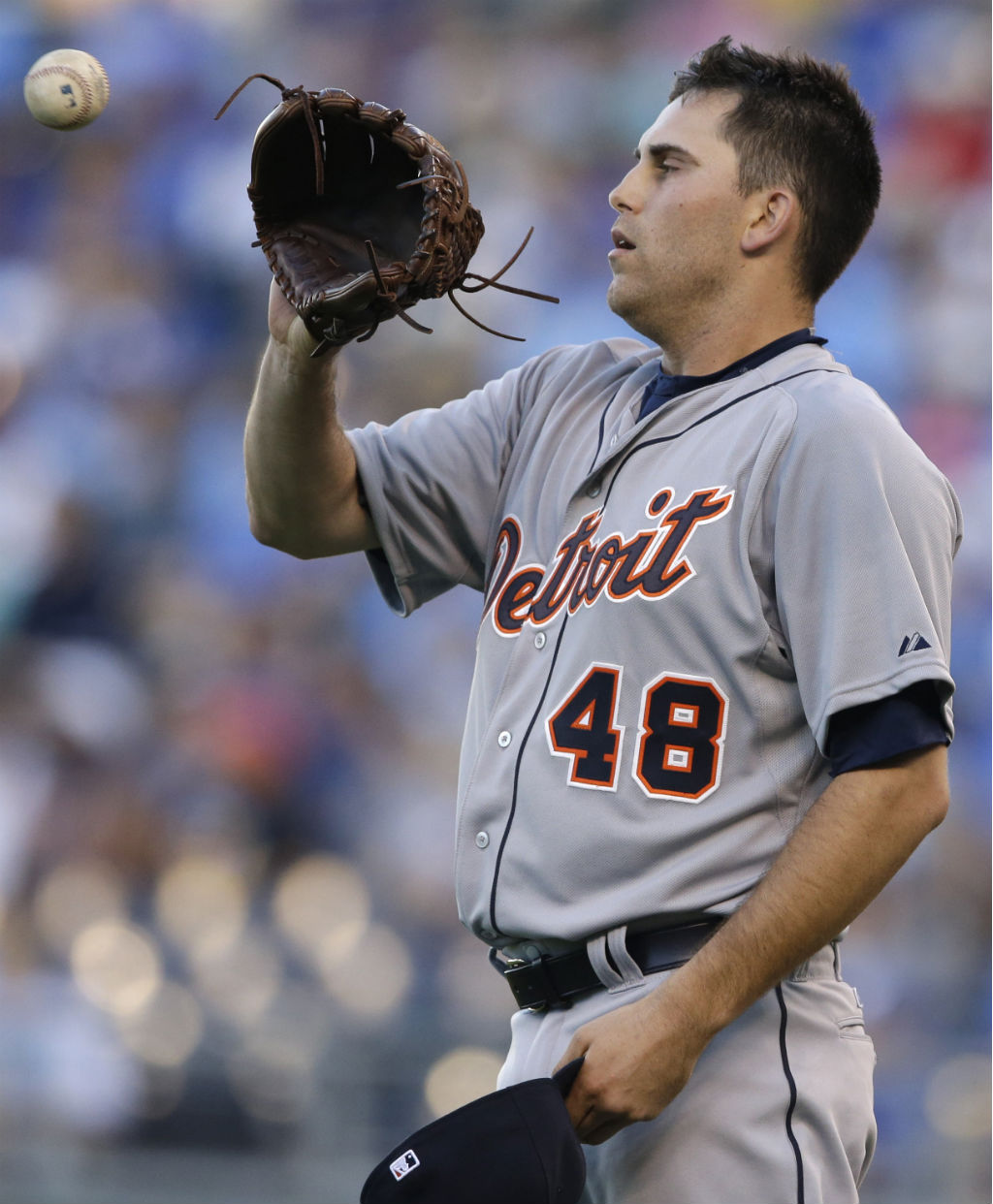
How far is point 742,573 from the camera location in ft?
5.05

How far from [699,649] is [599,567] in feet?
0.57

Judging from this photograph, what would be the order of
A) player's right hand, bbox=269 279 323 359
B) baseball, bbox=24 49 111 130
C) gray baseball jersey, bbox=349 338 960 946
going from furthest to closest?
1. baseball, bbox=24 49 111 130
2. player's right hand, bbox=269 279 323 359
3. gray baseball jersey, bbox=349 338 960 946

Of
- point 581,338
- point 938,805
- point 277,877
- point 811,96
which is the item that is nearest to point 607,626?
point 938,805

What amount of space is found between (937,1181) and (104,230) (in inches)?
154

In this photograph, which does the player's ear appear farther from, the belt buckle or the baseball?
the baseball

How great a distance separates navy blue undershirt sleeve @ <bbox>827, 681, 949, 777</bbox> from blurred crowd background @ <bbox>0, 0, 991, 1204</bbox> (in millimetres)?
2483

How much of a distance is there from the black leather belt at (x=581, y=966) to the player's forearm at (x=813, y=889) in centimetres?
8

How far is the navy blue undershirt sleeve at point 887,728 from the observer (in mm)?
1414

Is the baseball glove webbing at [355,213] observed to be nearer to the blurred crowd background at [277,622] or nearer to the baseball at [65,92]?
the baseball at [65,92]

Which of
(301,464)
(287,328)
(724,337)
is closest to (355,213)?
(287,328)

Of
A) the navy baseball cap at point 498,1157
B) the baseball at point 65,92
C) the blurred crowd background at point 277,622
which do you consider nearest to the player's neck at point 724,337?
the navy baseball cap at point 498,1157

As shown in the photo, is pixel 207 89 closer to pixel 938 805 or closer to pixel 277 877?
pixel 277 877

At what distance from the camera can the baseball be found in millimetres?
2562

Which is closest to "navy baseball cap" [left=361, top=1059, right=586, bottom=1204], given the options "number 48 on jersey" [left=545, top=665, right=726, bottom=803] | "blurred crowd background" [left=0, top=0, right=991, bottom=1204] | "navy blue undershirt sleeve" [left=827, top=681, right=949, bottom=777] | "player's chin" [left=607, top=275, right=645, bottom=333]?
"number 48 on jersey" [left=545, top=665, right=726, bottom=803]
